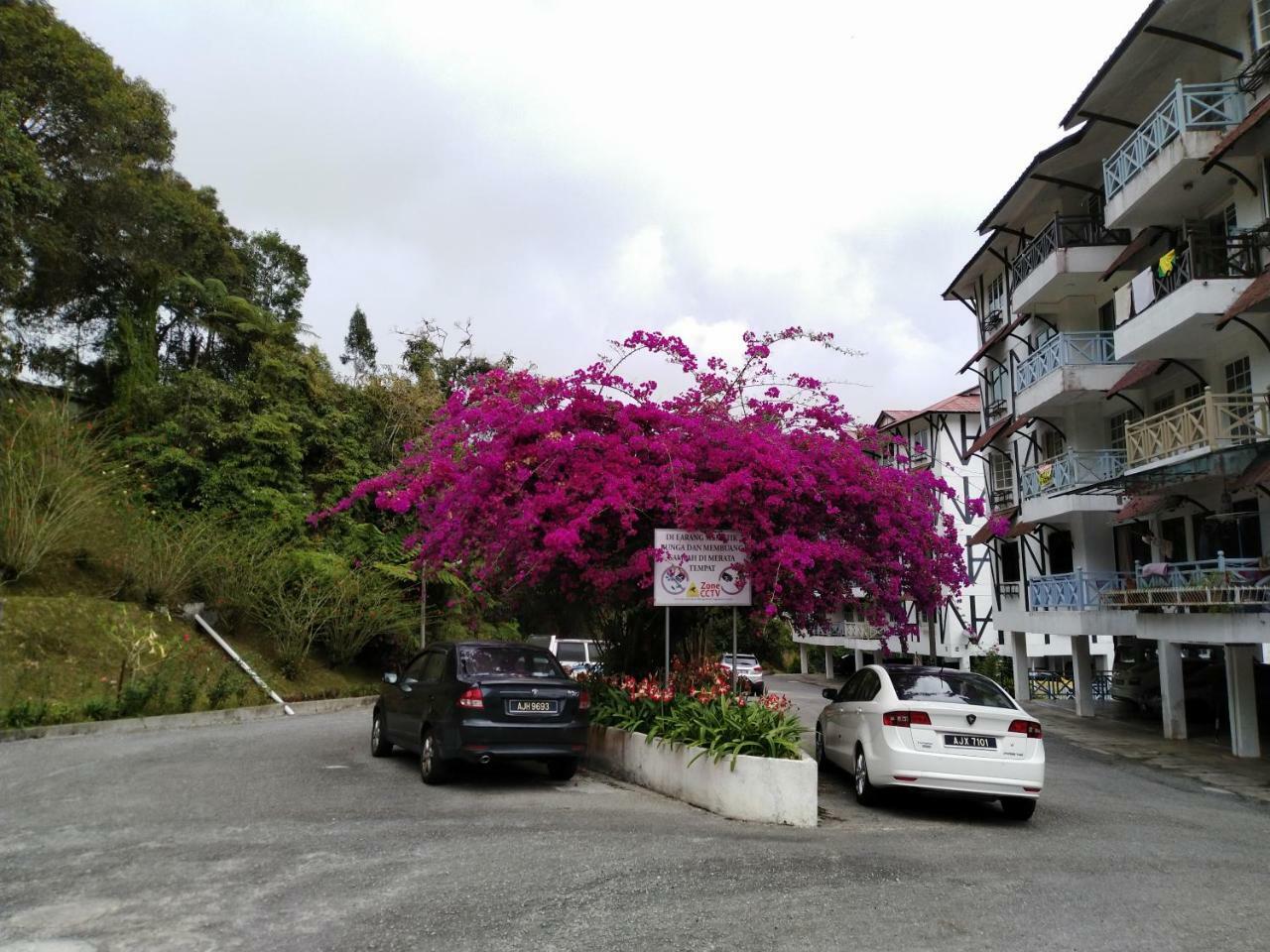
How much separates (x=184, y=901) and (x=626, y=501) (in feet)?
20.4

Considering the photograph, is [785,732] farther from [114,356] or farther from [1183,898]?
[114,356]

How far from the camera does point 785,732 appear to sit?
9422mm

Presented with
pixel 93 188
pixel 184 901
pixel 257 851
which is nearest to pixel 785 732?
pixel 257 851

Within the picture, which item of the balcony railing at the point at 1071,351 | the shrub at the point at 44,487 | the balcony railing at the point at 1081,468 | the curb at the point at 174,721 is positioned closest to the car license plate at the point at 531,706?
the curb at the point at 174,721

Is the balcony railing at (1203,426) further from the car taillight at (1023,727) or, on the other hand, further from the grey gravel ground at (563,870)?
the car taillight at (1023,727)

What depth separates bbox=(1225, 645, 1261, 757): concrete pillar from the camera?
56.7 ft

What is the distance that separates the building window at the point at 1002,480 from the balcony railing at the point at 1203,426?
402 inches

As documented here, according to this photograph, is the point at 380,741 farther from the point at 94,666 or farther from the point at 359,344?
the point at 359,344

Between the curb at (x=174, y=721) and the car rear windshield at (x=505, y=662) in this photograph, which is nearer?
the car rear windshield at (x=505, y=662)

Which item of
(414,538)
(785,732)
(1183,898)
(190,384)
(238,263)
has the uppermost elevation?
(238,263)

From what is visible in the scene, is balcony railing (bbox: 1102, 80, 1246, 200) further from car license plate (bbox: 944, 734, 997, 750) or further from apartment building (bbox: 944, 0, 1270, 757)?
car license plate (bbox: 944, 734, 997, 750)

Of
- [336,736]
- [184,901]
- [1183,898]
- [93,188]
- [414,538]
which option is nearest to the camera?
[184,901]

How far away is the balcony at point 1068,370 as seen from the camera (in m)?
22.6

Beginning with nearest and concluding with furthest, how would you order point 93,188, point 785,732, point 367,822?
point 367,822 < point 785,732 < point 93,188
